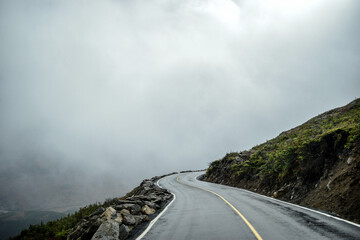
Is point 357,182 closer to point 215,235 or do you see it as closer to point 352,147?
point 352,147

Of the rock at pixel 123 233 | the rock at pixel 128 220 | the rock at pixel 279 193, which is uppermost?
the rock at pixel 128 220

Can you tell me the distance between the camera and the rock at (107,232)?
6.83m

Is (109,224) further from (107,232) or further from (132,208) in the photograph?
(132,208)

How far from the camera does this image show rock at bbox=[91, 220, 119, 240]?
22.4 feet

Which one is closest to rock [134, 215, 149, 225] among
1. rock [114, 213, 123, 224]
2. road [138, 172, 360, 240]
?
rock [114, 213, 123, 224]

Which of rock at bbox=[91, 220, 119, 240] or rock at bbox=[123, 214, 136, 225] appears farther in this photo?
rock at bbox=[123, 214, 136, 225]

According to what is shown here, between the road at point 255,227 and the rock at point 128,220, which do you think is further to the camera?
the rock at point 128,220

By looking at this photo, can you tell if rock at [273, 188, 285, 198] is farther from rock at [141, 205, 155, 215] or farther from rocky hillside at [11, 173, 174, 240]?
rock at [141, 205, 155, 215]

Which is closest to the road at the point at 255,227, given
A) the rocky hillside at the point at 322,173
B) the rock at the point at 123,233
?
the rock at the point at 123,233

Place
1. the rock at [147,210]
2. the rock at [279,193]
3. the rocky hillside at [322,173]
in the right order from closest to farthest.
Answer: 1. the rocky hillside at [322,173]
2. the rock at [147,210]
3. the rock at [279,193]

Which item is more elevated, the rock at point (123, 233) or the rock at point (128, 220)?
A: the rock at point (128, 220)

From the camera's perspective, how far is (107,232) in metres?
7.11

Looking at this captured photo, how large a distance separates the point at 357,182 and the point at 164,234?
9.21m

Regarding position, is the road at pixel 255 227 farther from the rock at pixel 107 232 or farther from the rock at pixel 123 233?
the rock at pixel 107 232
